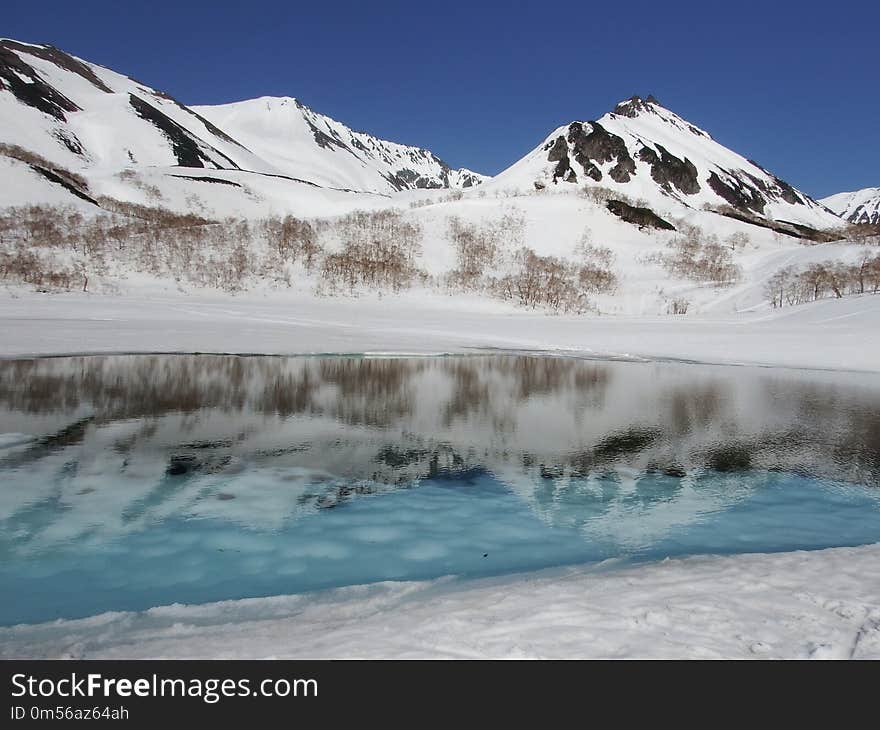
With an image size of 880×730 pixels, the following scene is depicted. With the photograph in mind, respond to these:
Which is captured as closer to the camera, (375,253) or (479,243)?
(375,253)

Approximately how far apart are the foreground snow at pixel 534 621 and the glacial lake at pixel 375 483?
0.55 metres

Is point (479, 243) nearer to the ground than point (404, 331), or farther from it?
farther from it

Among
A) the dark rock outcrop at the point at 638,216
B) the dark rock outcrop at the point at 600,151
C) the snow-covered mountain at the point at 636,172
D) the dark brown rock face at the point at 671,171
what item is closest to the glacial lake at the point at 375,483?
the dark rock outcrop at the point at 638,216

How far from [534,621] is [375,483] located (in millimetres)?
5300

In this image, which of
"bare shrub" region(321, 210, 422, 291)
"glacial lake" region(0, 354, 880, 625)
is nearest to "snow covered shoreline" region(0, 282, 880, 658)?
"glacial lake" region(0, 354, 880, 625)

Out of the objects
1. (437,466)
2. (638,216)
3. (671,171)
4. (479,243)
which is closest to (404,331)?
(437,466)

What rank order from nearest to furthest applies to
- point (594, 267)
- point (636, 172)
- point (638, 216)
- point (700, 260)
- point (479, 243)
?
point (594, 267), point (479, 243), point (700, 260), point (638, 216), point (636, 172)

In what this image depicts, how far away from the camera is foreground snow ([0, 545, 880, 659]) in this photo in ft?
14.9

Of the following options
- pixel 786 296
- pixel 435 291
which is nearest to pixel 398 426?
pixel 435 291

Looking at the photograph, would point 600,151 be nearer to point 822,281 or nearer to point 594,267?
point 594,267

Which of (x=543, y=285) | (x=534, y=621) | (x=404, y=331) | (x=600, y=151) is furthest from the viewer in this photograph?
(x=600, y=151)

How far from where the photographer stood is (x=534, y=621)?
4949 mm

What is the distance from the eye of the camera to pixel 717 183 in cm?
18200
